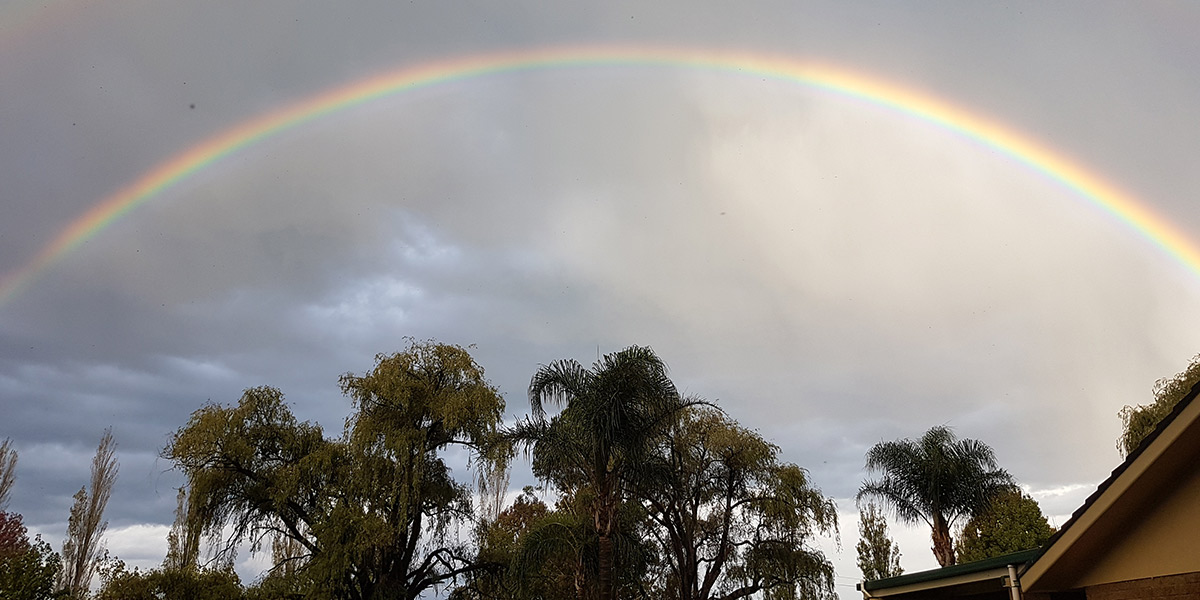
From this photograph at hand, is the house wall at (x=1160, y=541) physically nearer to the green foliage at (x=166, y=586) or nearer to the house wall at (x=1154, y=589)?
the house wall at (x=1154, y=589)

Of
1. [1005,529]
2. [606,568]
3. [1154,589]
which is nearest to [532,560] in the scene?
[606,568]

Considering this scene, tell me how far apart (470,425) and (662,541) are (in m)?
9.20

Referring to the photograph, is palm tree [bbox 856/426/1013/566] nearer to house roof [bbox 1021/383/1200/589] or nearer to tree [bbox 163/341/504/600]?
tree [bbox 163/341/504/600]

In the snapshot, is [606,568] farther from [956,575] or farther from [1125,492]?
[1125,492]

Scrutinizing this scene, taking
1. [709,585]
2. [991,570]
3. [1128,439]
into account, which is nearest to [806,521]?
[709,585]

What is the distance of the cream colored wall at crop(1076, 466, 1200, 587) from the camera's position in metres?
7.68

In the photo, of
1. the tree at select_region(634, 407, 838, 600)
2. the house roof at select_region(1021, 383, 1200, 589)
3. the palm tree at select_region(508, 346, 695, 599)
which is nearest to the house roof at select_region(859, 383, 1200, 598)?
the house roof at select_region(1021, 383, 1200, 589)

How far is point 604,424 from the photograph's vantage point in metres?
19.3

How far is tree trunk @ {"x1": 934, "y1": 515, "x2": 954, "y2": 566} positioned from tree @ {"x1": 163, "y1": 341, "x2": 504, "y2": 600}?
18509mm

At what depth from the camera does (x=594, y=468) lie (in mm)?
19531

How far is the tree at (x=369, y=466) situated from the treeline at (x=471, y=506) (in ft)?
0.21

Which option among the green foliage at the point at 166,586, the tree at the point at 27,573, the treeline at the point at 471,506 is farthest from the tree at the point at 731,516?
the tree at the point at 27,573

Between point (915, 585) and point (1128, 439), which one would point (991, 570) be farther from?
point (1128, 439)

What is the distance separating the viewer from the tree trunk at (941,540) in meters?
31.6
